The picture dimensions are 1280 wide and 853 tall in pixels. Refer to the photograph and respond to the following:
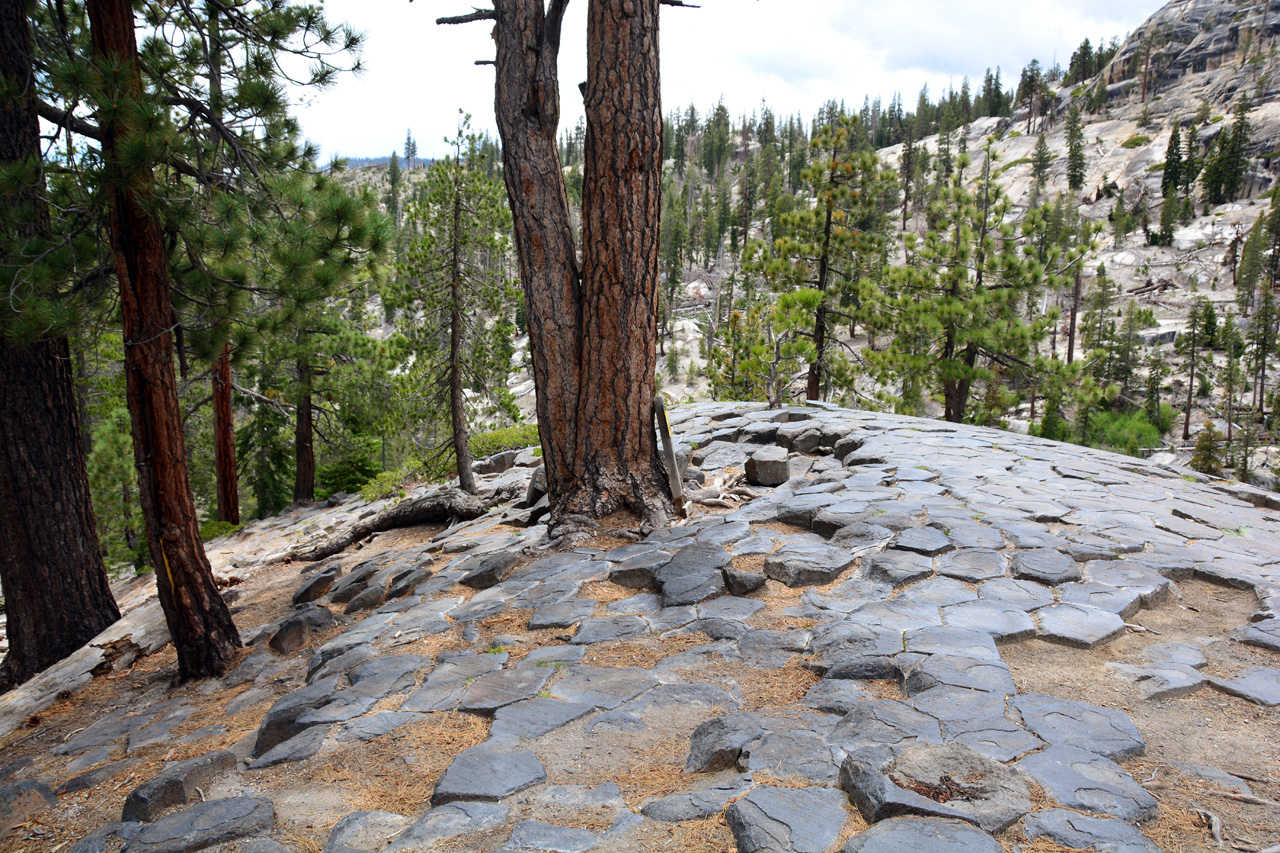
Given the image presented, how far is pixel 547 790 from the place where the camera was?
2.42 metres

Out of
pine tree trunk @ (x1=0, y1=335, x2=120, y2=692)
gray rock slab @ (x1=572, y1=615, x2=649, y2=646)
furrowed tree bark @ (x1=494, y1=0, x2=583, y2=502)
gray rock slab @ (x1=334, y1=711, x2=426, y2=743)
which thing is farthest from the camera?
pine tree trunk @ (x1=0, y1=335, x2=120, y2=692)

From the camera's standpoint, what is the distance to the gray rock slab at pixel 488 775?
2.40 meters

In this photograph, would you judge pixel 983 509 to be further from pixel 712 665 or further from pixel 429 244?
pixel 429 244

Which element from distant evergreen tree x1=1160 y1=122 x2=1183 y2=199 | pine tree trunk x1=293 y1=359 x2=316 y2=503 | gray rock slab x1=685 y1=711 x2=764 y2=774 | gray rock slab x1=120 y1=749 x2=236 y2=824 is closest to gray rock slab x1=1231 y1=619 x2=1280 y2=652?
gray rock slab x1=685 y1=711 x2=764 y2=774

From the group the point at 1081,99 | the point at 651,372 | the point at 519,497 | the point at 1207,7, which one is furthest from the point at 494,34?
the point at 1207,7

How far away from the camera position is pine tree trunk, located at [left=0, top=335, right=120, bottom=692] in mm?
5684

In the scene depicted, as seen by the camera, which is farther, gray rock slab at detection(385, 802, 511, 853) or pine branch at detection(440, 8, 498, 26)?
pine branch at detection(440, 8, 498, 26)

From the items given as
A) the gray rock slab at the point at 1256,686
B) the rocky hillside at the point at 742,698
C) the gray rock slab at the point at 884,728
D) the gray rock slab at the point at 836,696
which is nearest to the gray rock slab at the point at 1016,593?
the rocky hillside at the point at 742,698

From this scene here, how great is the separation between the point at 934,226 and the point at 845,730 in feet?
53.3

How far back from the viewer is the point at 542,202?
212 inches

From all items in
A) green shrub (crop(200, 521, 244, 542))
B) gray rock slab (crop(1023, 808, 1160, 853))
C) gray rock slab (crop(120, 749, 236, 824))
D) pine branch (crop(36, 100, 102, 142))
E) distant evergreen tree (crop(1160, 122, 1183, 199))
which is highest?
distant evergreen tree (crop(1160, 122, 1183, 199))

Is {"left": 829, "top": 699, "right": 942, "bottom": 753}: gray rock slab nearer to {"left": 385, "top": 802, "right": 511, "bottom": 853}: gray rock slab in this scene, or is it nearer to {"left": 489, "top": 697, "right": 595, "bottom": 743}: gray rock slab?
{"left": 489, "top": 697, "right": 595, "bottom": 743}: gray rock slab

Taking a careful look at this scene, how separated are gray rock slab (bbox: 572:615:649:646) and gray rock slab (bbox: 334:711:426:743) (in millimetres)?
942

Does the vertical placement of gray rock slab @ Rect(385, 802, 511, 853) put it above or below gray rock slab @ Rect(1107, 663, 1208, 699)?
above
